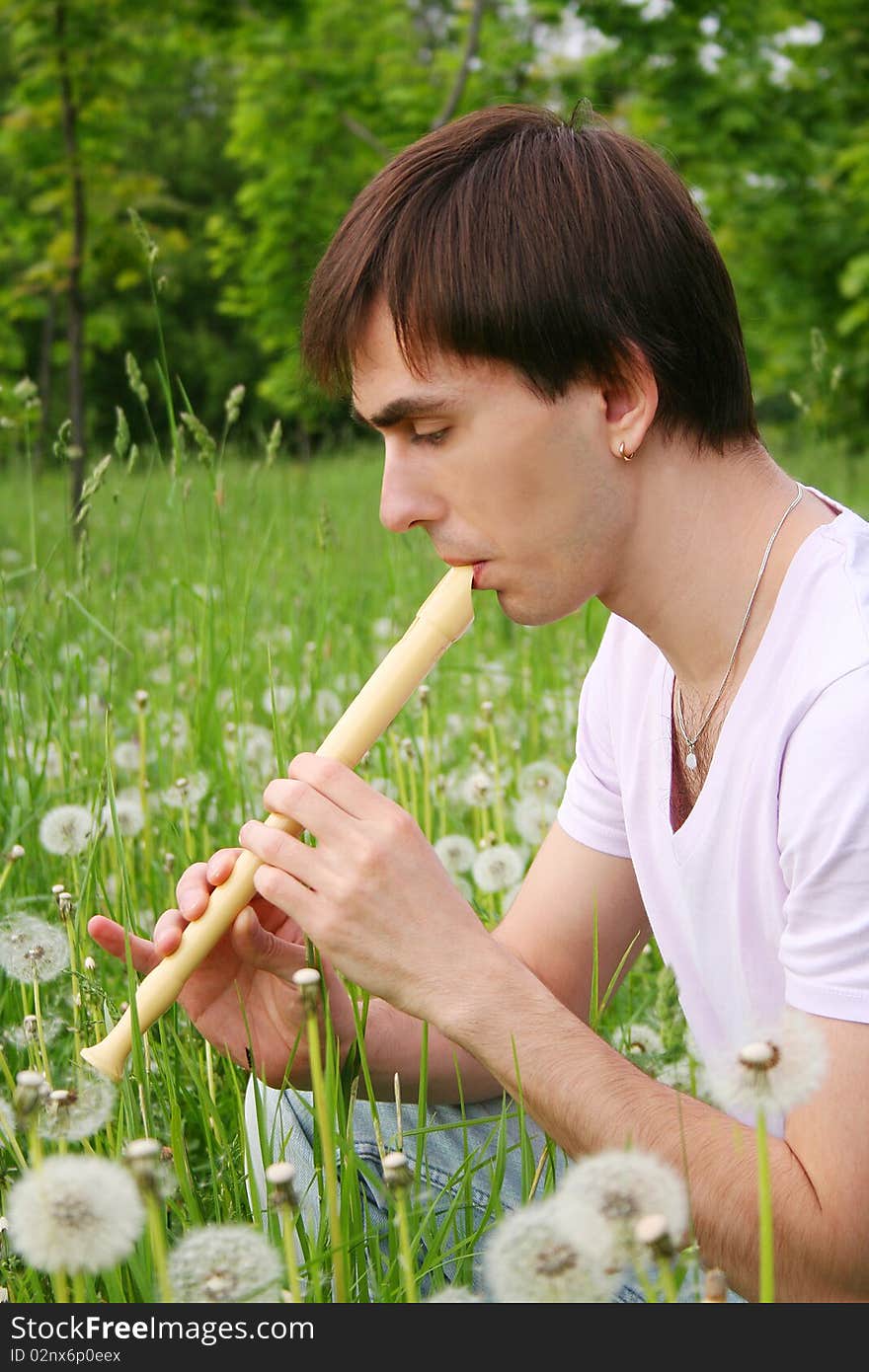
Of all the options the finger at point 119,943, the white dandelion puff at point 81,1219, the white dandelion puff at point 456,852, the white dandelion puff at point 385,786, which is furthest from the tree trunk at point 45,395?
the white dandelion puff at point 81,1219

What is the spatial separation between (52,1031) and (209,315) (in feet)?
102

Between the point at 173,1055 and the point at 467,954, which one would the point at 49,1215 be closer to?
the point at 467,954

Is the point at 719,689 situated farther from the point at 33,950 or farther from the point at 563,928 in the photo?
the point at 33,950

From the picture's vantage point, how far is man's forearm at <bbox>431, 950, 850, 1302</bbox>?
1271 mm

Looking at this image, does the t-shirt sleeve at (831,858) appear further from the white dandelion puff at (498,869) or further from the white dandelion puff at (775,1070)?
the white dandelion puff at (498,869)

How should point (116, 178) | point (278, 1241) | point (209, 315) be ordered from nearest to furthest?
point (278, 1241) → point (116, 178) → point (209, 315)

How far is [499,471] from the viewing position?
64.3 inches

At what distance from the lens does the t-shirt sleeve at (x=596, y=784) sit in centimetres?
196

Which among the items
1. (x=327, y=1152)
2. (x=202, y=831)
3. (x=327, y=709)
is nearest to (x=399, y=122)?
(x=327, y=709)

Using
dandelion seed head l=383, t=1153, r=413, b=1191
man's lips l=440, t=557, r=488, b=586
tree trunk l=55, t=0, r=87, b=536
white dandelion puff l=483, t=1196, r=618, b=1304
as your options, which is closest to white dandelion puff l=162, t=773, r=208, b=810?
man's lips l=440, t=557, r=488, b=586

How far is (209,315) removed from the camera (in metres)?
31.5
